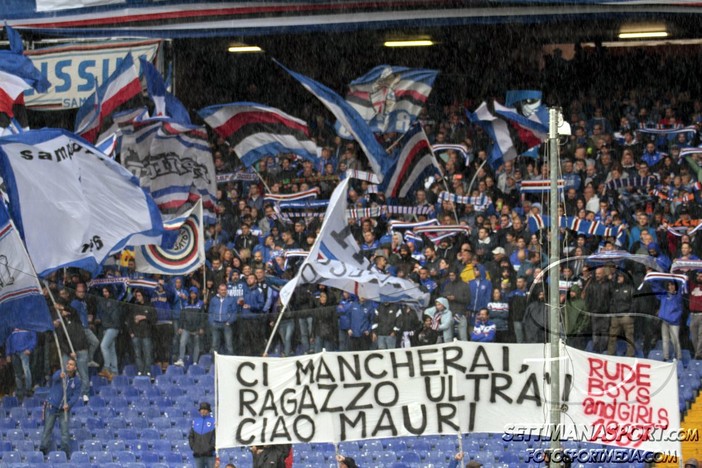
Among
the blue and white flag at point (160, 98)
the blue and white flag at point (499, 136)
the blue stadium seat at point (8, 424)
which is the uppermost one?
the blue and white flag at point (160, 98)

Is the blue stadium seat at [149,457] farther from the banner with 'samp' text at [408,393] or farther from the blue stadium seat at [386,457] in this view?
the banner with 'samp' text at [408,393]

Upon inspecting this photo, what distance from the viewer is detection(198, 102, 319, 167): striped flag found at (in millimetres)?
25172

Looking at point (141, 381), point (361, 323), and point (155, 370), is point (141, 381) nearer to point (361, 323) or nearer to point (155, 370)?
point (155, 370)

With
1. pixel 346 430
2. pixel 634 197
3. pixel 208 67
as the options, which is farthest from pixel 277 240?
pixel 208 67

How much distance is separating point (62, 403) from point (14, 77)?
4.97m

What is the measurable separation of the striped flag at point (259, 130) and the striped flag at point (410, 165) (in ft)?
4.75

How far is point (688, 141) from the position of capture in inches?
990

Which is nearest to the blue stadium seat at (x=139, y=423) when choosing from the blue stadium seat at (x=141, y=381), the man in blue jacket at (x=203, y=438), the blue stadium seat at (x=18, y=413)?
the blue stadium seat at (x=141, y=381)

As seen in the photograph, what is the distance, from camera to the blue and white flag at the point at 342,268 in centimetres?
1988

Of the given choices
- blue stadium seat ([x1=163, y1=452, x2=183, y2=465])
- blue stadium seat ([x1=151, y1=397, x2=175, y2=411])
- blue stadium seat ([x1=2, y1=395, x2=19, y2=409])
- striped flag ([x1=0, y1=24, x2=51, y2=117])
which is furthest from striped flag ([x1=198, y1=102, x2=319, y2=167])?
blue stadium seat ([x1=163, y1=452, x2=183, y2=465])

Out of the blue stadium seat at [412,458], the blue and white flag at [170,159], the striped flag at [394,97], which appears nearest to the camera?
the blue stadium seat at [412,458]

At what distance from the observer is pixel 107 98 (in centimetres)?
2448

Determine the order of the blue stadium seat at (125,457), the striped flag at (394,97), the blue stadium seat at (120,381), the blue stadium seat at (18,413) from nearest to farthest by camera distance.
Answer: the blue stadium seat at (125,457) < the blue stadium seat at (18,413) < the blue stadium seat at (120,381) < the striped flag at (394,97)

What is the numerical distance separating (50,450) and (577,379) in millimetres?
8456
